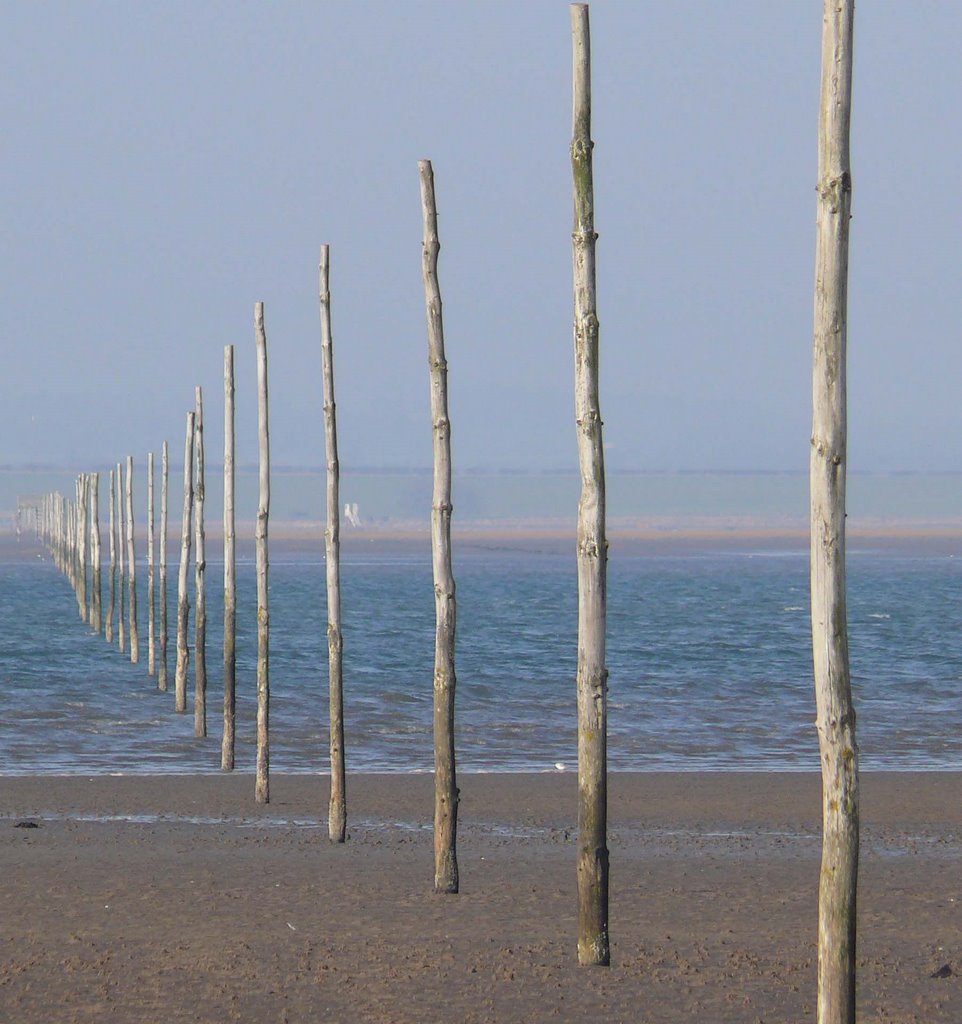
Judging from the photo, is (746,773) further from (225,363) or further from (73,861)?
(73,861)

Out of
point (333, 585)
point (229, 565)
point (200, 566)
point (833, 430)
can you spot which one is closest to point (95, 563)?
point (200, 566)

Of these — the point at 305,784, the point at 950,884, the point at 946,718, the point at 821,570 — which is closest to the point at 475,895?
the point at 950,884

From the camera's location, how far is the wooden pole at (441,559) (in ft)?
33.3

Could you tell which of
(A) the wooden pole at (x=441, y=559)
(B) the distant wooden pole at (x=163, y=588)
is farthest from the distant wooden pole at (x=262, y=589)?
(B) the distant wooden pole at (x=163, y=588)

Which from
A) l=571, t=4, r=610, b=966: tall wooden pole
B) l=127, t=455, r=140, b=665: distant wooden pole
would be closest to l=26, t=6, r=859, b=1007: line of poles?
l=571, t=4, r=610, b=966: tall wooden pole

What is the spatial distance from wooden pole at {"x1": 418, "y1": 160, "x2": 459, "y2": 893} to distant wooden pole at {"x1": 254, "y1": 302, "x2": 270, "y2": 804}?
4651 millimetres

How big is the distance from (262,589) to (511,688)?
14.8 metres

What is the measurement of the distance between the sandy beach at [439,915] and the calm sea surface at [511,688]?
473 cm

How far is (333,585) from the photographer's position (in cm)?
1283

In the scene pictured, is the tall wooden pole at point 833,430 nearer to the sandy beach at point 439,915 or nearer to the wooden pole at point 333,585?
the sandy beach at point 439,915

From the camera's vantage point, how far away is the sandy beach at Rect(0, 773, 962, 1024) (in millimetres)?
7762

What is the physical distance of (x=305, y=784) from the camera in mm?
16906

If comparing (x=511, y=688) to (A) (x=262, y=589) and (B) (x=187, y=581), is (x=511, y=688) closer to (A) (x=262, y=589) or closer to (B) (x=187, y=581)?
(B) (x=187, y=581)

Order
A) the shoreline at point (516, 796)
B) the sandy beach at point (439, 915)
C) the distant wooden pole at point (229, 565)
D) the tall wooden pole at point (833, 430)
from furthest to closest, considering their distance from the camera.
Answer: the distant wooden pole at point (229, 565) < the shoreline at point (516, 796) < the sandy beach at point (439, 915) < the tall wooden pole at point (833, 430)
